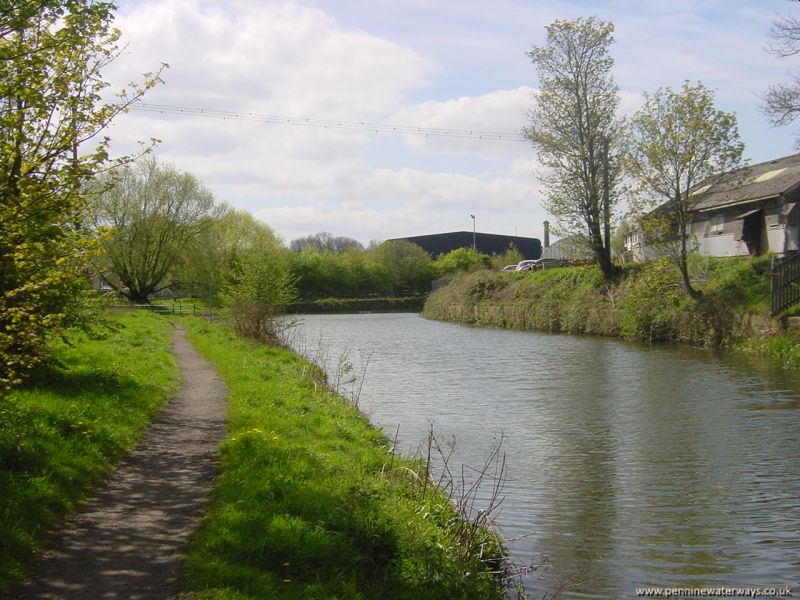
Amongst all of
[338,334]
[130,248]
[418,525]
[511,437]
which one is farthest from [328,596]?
[130,248]

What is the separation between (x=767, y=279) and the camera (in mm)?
28297

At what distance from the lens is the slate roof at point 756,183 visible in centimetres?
3116

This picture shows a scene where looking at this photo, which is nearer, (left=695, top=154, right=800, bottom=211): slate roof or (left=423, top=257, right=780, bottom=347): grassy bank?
(left=423, top=257, right=780, bottom=347): grassy bank

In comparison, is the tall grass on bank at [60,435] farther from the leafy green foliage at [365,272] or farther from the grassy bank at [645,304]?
the leafy green foliage at [365,272]

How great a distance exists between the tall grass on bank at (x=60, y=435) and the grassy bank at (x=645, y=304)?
828 inches

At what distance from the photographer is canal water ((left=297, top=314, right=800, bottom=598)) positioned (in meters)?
7.87

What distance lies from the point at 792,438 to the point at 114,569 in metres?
11.5

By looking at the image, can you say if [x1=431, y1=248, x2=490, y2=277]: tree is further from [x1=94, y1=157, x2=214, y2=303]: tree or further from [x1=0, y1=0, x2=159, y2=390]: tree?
[x1=0, y1=0, x2=159, y2=390]: tree

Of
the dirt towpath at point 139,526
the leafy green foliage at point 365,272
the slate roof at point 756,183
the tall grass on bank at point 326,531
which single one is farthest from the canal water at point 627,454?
the leafy green foliage at point 365,272

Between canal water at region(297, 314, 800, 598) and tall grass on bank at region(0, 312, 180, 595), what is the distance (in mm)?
4544

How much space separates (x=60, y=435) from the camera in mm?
9008

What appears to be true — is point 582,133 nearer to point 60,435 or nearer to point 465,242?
point 60,435

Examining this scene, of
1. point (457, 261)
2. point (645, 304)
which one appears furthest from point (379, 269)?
point (645, 304)

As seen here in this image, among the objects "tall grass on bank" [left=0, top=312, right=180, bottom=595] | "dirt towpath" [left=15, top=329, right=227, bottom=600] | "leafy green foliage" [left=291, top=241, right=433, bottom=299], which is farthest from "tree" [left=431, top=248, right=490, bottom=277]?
"dirt towpath" [left=15, top=329, right=227, bottom=600]
